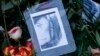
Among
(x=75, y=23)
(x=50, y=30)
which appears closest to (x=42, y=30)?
(x=50, y=30)

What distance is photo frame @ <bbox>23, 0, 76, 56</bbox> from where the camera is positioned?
6.99 ft

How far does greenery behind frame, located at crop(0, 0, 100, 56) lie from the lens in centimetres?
218

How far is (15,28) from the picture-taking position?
2.16 metres

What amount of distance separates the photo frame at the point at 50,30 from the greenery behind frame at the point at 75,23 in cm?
5

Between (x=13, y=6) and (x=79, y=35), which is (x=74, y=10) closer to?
(x=79, y=35)

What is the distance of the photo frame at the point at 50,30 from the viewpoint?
6.99ft

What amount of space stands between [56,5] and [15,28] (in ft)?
0.83

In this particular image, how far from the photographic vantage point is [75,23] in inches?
87.3

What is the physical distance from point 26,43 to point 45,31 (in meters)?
0.12

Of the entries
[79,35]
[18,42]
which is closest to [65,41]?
[79,35]

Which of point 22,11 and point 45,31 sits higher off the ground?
point 22,11

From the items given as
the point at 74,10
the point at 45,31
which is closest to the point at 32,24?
the point at 45,31

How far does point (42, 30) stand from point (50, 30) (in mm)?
45

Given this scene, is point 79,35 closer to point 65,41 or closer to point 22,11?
point 65,41
